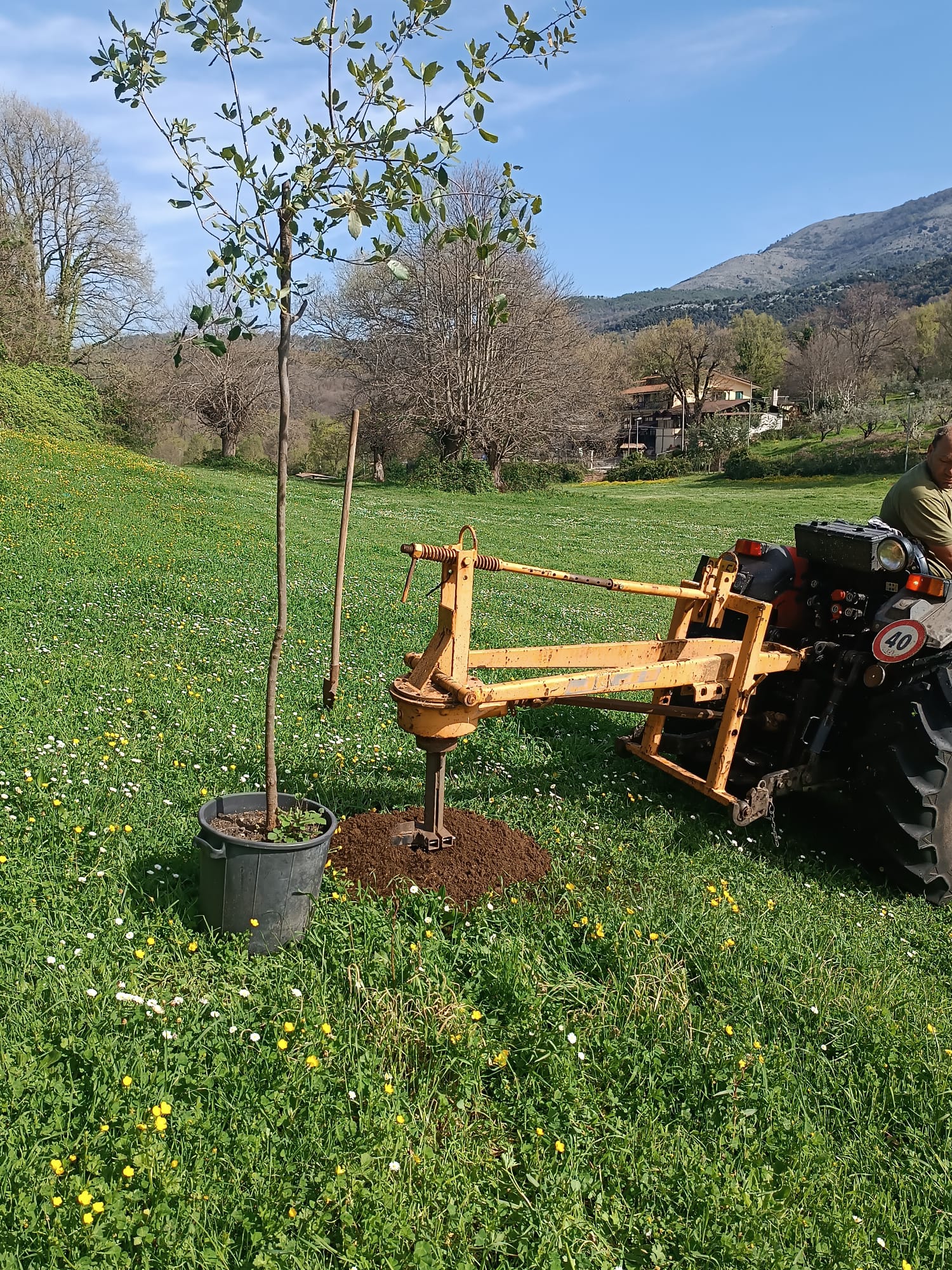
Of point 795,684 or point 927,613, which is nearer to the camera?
point 927,613

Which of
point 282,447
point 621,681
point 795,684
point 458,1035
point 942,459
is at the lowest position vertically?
point 458,1035

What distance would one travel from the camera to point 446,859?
12.9 feet

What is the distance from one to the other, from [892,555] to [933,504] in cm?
54

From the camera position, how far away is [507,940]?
3.45m

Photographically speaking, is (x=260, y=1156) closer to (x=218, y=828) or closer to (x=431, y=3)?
(x=218, y=828)

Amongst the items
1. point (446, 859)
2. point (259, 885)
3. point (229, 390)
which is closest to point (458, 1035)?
point (259, 885)

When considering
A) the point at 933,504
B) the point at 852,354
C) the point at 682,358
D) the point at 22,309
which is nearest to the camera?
the point at 933,504

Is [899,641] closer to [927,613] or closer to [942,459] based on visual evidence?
[927,613]

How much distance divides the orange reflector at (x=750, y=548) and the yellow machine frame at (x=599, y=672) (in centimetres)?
44

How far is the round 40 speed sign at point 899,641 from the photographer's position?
445 cm

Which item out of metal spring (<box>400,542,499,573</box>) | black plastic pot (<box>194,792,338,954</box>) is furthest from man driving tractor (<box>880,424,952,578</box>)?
black plastic pot (<box>194,792,338,954</box>)

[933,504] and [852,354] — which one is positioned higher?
[852,354]

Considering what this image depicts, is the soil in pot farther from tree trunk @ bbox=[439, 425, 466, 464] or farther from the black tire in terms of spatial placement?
tree trunk @ bbox=[439, 425, 466, 464]

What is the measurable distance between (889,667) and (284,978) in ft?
11.0
